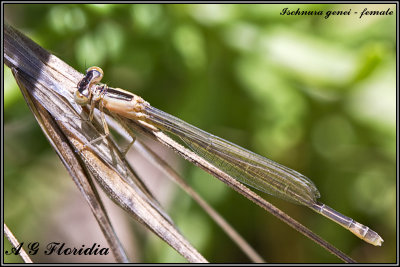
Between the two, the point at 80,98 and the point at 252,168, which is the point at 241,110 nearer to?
the point at 252,168

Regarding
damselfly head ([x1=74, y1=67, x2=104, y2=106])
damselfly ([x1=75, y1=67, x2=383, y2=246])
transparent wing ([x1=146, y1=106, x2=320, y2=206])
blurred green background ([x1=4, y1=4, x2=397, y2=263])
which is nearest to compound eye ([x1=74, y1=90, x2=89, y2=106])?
damselfly head ([x1=74, y1=67, x2=104, y2=106])

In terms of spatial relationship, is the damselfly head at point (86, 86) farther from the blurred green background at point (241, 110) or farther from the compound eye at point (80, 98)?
the blurred green background at point (241, 110)

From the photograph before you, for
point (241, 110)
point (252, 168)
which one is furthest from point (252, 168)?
point (241, 110)

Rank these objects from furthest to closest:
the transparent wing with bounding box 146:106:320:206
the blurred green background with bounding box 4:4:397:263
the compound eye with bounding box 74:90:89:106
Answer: the blurred green background with bounding box 4:4:397:263 → the transparent wing with bounding box 146:106:320:206 → the compound eye with bounding box 74:90:89:106

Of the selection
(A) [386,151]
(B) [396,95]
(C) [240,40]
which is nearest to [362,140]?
(A) [386,151]

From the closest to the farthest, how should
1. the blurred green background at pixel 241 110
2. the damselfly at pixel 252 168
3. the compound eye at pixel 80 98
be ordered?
the compound eye at pixel 80 98, the damselfly at pixel 252 168, the blurred green background at pixel 241 110

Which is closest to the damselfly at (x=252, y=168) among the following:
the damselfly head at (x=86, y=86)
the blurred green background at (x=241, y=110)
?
the damselfly head at (x=86, y=86)

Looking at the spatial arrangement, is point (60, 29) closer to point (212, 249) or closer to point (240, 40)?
point (240, 40)

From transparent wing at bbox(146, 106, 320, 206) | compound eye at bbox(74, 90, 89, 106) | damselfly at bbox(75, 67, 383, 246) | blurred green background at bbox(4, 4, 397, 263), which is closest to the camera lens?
compound eye at bbox(74, 90, 89, 106)

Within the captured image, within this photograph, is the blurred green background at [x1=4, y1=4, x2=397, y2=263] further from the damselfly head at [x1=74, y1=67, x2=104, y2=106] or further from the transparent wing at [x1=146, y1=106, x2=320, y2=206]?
the damselfly head at [x1=74, y1=67, x2=104, y2=106]
